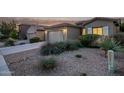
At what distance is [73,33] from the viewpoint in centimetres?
594

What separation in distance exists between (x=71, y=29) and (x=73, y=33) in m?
0.08

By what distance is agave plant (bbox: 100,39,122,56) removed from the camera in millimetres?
5895

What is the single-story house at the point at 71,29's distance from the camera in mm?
5902

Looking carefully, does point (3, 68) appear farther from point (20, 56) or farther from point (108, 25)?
point (108, 25)

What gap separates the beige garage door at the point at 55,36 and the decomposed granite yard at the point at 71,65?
0.25 m

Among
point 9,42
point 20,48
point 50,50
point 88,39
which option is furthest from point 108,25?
point 9,42

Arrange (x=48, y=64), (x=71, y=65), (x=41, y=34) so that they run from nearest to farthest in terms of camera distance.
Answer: (x=48, y=64) → (x=71, y=65) → (x=41, y=34)

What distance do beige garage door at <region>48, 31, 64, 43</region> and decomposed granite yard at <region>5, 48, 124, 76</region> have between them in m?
0.25
